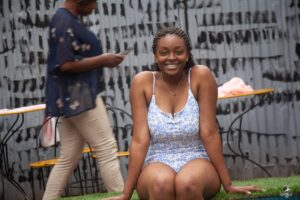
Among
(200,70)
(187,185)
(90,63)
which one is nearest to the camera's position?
(187,185)

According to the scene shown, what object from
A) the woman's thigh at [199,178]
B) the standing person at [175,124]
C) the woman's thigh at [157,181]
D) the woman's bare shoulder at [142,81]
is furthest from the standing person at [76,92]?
the woman's thigh at [199,178]

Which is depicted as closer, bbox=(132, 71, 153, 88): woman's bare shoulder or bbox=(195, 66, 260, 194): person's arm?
bbox=(195, 66, 260, 194): person's arm

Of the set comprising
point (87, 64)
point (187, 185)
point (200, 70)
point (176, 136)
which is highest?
point (87, 64)

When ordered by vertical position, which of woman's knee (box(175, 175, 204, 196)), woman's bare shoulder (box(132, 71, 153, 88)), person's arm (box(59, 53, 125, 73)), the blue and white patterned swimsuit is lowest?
woman's knee (box(175, 175, 204, 196))

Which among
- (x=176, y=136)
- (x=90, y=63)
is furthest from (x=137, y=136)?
(x=90, y=63)

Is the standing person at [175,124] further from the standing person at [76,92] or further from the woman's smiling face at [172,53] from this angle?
the standing person at [76,92]

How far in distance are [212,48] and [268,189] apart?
4613 mm

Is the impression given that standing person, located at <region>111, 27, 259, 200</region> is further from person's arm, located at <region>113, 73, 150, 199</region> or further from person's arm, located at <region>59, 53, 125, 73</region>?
person's arm, located at <region>59, 53, 125, 73</region>

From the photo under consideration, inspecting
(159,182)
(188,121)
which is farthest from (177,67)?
(159,182)

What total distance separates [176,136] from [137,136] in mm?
264

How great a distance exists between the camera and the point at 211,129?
16.5ft

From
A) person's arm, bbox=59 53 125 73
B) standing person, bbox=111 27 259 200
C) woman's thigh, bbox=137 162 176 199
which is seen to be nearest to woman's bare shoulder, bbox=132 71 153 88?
standing person, bbox=111 27 259 200

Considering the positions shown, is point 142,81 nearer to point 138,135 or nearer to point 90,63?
point 138,135

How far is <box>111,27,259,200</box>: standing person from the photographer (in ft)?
16.2
